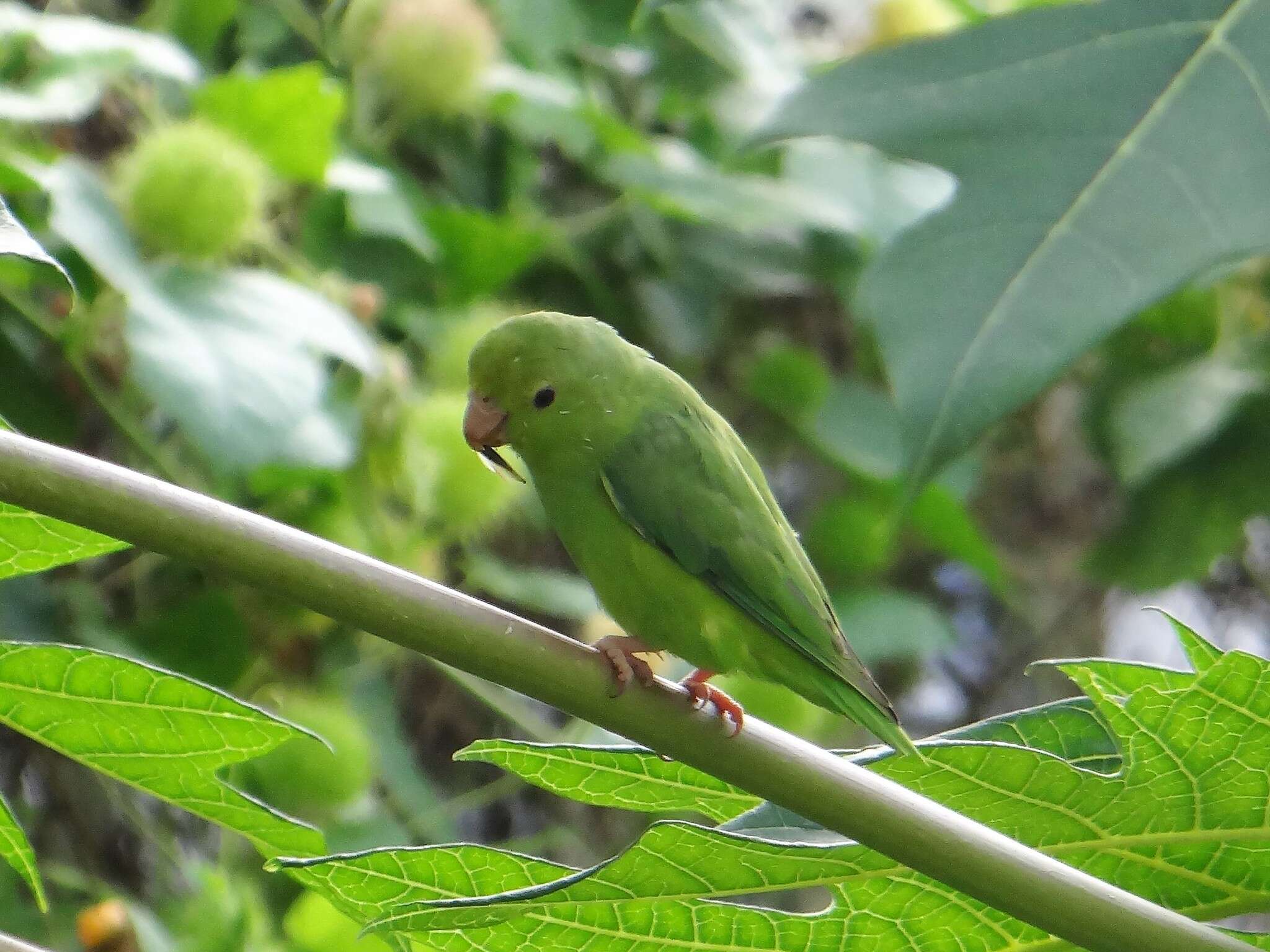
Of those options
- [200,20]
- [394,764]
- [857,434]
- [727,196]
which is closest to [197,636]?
[394,764]

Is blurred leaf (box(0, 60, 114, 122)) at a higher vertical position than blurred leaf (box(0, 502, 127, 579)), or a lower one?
higher

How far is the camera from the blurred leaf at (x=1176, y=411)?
1.57 metres

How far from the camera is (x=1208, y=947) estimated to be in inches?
17.9

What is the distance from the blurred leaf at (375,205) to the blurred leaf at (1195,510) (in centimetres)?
92

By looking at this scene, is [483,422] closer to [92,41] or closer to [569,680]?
[569,680]

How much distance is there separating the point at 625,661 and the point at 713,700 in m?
0.06

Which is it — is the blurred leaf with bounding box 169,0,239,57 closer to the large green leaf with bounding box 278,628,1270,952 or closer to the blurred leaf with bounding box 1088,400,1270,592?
the large green leaf with bounding box 278,628,1270,952

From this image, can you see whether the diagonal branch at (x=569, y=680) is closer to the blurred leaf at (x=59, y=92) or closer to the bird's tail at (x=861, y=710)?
the bird's tail at (x=861, y=710)

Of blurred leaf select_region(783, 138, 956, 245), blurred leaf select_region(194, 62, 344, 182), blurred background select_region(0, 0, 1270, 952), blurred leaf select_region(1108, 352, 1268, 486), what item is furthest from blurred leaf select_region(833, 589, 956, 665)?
blurred leaf select_region(194, 62, 344, 182)

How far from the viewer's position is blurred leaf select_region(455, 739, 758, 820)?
54 cm

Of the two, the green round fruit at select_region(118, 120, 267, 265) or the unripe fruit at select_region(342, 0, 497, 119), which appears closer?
the green round fruit at select_region(118, 120, 267, 265)

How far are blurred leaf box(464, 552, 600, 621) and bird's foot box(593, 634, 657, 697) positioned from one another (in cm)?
57

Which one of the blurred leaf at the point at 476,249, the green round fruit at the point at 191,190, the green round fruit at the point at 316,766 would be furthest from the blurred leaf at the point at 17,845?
the blurred leaf at the point at 476,249

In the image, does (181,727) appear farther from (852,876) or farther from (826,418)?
(826,418)
